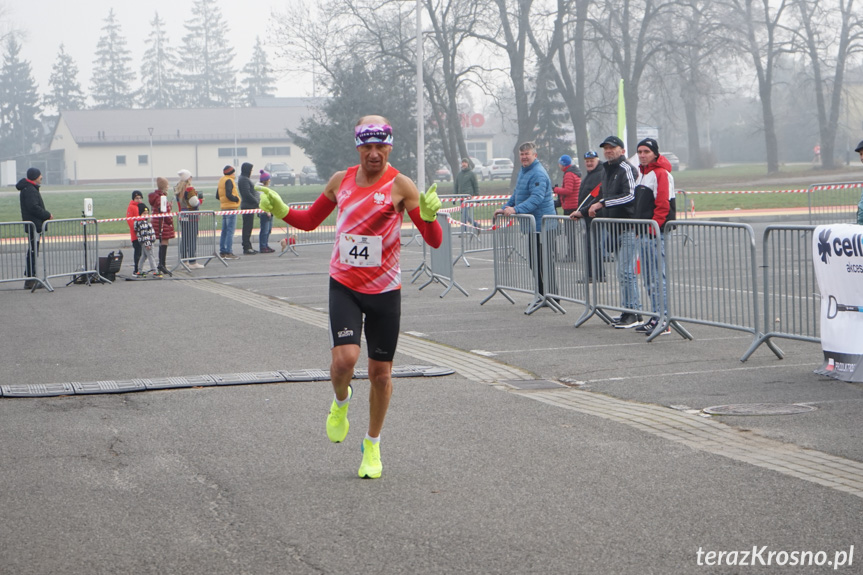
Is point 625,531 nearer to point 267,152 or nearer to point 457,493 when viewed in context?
point 457,493

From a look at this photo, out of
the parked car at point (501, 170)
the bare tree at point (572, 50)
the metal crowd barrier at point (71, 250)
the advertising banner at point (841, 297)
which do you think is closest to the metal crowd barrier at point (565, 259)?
the advertising banner at point (841, 297)

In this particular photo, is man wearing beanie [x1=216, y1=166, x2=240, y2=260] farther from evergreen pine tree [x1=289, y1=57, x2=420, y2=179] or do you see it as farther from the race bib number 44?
evergreen pine tree [x1=289, y1=57, x2=420, y2=179]

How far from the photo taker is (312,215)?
647 centimetres

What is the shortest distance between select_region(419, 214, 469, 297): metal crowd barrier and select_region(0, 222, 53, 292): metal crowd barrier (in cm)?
623

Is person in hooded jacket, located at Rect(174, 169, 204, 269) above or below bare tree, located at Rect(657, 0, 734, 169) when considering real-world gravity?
below

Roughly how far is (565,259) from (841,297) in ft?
14.1

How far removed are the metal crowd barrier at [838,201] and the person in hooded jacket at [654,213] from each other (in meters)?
12.5

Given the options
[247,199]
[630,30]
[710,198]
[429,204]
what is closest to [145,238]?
[247,199]

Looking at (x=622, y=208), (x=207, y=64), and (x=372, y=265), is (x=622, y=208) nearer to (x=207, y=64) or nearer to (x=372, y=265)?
(x=372, y=265)

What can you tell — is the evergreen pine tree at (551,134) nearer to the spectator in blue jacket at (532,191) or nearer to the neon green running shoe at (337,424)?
the spectator in blue jacket at (532,191)

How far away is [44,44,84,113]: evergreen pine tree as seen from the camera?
445 ft

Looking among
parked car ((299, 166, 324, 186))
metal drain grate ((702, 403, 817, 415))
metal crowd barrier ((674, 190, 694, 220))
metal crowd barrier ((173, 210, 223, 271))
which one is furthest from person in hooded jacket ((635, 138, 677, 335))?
parked car ((299, 166, 324, 186))

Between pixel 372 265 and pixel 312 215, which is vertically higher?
pixel 312 215

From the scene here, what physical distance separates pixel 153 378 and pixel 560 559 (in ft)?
18.0
